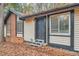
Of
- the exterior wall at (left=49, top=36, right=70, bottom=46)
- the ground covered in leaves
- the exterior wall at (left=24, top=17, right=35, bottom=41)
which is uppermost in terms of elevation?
the exterior wall at (left=24, top=17, right=35, bottom=41)

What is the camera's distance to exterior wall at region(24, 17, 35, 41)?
15.5 feet

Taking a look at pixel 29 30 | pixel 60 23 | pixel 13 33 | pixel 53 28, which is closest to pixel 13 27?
pixel 13 33

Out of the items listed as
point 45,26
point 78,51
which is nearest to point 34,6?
point 45,26

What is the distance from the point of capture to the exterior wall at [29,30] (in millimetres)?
4731

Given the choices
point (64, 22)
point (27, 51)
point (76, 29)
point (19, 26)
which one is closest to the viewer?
point (27, 51)

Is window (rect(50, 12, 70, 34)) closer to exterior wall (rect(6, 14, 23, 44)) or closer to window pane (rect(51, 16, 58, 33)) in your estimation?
window pane (rect(51, 16, 58, 33))

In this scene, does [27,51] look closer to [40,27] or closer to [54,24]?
[40,27]

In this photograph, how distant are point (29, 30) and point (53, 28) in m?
0.51

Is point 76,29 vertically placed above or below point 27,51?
above

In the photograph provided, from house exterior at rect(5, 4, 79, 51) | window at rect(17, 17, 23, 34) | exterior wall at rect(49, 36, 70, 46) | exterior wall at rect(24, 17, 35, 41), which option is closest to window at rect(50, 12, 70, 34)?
house exterior at rect(5, 4, 79, 51)

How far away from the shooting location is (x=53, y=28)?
4.97 meters

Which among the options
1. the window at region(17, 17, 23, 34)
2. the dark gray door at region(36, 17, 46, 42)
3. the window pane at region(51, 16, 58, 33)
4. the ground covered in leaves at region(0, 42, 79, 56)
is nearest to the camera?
the ground covered in leaves at region(0, 42, 79, 56)

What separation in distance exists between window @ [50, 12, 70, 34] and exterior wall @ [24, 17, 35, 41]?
1.31 feet

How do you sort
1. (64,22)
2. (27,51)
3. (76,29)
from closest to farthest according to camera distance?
(27,51), (76,29), (64,22)
